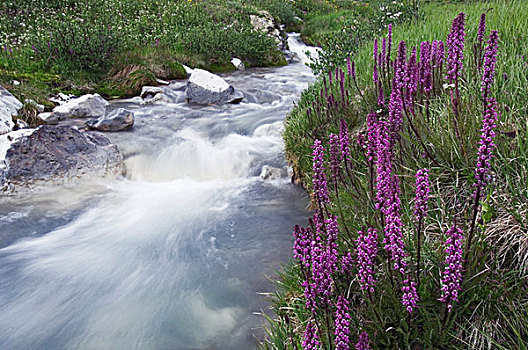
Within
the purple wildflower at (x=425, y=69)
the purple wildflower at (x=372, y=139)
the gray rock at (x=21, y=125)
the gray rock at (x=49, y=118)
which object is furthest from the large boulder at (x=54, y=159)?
the purple wildflower at (x=372, y=139)

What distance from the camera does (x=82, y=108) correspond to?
35.1 feet

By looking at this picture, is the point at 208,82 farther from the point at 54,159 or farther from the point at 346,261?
the point at 346,261

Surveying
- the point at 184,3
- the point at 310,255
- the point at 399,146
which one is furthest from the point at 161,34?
the point at 310,255

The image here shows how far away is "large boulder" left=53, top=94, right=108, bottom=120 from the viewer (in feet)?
34.6

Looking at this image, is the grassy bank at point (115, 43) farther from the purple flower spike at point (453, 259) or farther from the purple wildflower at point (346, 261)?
the purple flower spike at point (453, 259)

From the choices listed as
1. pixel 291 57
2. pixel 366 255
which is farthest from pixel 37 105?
A: pixel 291 57

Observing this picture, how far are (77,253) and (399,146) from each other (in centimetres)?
426

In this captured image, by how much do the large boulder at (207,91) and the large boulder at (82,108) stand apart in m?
2.57

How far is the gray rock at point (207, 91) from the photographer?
12.0m

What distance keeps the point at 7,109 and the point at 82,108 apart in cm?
211

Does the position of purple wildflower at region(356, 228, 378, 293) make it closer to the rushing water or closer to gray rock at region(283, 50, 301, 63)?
the rushing water

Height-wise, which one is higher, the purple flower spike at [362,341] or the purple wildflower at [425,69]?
the purple wildflower at [425,69]

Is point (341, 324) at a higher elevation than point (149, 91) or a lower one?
lower

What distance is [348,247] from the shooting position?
9.84 feet
